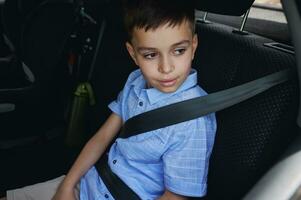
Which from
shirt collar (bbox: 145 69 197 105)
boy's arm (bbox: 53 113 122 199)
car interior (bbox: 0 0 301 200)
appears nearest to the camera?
car interior (bbox: 0 0 301 200)

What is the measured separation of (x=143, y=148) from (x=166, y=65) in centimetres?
25

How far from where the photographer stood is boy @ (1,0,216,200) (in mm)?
1058

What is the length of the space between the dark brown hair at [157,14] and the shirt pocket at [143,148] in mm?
300

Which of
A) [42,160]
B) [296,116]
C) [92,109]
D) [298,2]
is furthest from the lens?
[42,160]

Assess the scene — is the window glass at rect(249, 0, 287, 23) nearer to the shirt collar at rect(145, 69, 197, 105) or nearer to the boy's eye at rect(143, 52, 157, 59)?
the shirt collar at rect(145, 69, 197, 105)

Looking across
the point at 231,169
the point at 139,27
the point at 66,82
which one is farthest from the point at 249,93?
the point at 66,82

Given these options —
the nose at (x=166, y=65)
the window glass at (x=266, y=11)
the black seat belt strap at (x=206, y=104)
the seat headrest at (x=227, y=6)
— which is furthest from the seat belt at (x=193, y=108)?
the window glass at (x=266, y=11)

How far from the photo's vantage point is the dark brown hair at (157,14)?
1.06 metres

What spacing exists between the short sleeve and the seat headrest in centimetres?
41

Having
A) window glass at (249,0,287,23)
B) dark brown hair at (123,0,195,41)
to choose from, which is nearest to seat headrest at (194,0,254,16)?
dark brown hair at (123,0,195,41)

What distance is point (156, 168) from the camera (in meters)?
1.17

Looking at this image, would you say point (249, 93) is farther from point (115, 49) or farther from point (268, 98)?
point (115, 49)

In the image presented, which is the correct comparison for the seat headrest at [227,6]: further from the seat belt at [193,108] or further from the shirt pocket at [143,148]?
the shirt pocket at [143,148]

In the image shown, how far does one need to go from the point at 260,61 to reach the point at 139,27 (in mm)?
355
